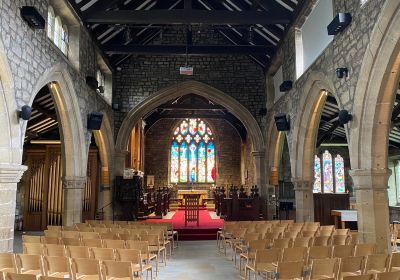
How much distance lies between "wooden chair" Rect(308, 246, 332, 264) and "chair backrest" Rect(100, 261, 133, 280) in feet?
7.28

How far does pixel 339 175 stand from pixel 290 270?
44.1ft

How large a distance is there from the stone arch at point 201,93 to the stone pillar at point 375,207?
7.65 metres

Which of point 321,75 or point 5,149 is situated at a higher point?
point 321,75

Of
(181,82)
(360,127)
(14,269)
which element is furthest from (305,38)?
(14,269)

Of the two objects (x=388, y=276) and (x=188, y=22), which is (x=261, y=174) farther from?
(x=388, y=276)

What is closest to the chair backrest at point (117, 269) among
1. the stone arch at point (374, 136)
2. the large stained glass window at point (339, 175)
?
the stone arch at point (374, 136)

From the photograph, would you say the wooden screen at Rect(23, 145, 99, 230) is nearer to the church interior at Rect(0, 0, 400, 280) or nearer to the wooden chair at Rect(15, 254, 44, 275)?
the church interior at Rect(0, 0, 400, 280)

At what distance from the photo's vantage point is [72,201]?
29.2 ft

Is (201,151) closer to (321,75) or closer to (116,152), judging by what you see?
(116,152)

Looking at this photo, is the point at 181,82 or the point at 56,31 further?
the point at 181,82

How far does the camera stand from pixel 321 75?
7.71 metres

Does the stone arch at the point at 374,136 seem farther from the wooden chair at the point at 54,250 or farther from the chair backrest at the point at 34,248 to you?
the chair backrest at the point at 34,248

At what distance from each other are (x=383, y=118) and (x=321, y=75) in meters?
2.35

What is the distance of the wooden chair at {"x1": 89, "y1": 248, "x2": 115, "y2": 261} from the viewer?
4.33m
